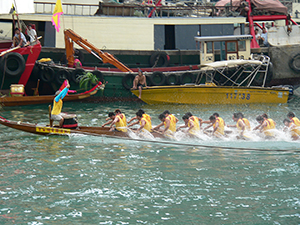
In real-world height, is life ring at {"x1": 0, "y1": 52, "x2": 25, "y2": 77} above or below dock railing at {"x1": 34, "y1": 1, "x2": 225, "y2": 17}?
below

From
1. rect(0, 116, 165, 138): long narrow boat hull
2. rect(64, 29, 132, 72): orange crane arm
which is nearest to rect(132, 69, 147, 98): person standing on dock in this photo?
rect(64, 29, 132, 72): orange crane arm

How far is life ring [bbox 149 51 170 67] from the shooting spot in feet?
73.8

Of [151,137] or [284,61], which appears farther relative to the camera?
[284,61]

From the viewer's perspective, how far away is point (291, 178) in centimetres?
950

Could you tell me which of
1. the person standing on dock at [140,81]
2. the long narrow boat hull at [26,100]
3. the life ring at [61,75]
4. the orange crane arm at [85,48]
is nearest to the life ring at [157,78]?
the person standing on dock at [140,81]

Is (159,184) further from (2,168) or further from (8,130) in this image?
(8,130)

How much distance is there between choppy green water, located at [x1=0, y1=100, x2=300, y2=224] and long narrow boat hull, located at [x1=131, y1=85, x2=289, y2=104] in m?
6.91

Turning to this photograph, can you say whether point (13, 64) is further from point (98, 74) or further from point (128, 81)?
point (128, 81)

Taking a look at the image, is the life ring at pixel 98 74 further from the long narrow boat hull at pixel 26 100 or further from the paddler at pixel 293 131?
the paddler at pixel 293 131

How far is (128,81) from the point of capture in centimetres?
2120

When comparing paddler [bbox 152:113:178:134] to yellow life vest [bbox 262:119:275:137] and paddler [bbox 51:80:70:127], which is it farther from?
paddler [bbox 51:80:70:127]

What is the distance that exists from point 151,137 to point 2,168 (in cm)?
495

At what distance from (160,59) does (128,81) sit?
264 cm

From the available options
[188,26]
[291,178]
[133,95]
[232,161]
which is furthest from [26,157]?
[188,26]
